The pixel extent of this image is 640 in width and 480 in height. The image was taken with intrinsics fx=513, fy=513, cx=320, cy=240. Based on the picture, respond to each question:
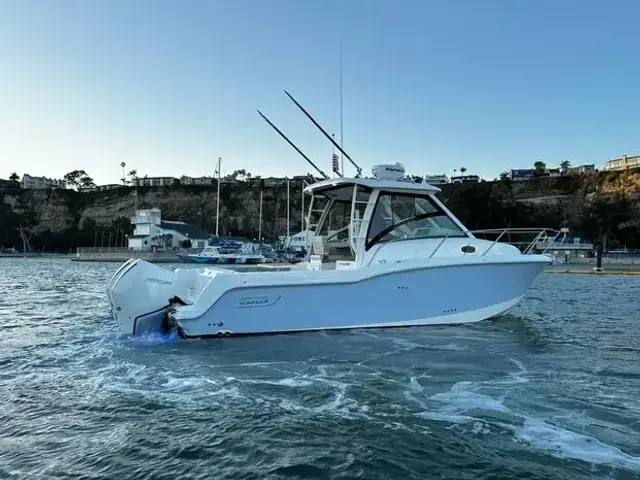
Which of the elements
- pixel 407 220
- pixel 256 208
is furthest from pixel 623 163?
pixel 407 220

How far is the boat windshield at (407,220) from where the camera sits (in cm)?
1127

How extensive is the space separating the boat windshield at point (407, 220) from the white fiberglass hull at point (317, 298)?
1066 millimetres

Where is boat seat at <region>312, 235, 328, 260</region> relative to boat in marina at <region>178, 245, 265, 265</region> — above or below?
above

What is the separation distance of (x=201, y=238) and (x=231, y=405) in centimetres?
8783

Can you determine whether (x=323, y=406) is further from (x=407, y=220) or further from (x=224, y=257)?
(x=224, y=257)

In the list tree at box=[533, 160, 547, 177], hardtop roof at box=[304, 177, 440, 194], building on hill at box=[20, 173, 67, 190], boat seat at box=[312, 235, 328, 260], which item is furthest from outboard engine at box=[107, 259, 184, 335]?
building on hill at box=[20, 173, 67, 190]

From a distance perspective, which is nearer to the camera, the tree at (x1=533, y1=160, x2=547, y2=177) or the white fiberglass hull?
the white fiberglass hull

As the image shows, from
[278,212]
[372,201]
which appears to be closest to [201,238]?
[278,212]

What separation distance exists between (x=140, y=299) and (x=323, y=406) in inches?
204

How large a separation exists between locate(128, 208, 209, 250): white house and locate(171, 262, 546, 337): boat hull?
258ft

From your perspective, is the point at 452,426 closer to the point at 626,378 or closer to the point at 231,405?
the point at 231,405

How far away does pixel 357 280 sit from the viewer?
1012 cm

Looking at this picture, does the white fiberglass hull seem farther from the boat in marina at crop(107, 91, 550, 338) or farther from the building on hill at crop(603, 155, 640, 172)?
the building on hill at crop(603, 155, 640, 172)

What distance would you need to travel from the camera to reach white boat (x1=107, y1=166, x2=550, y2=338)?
9555 mm
